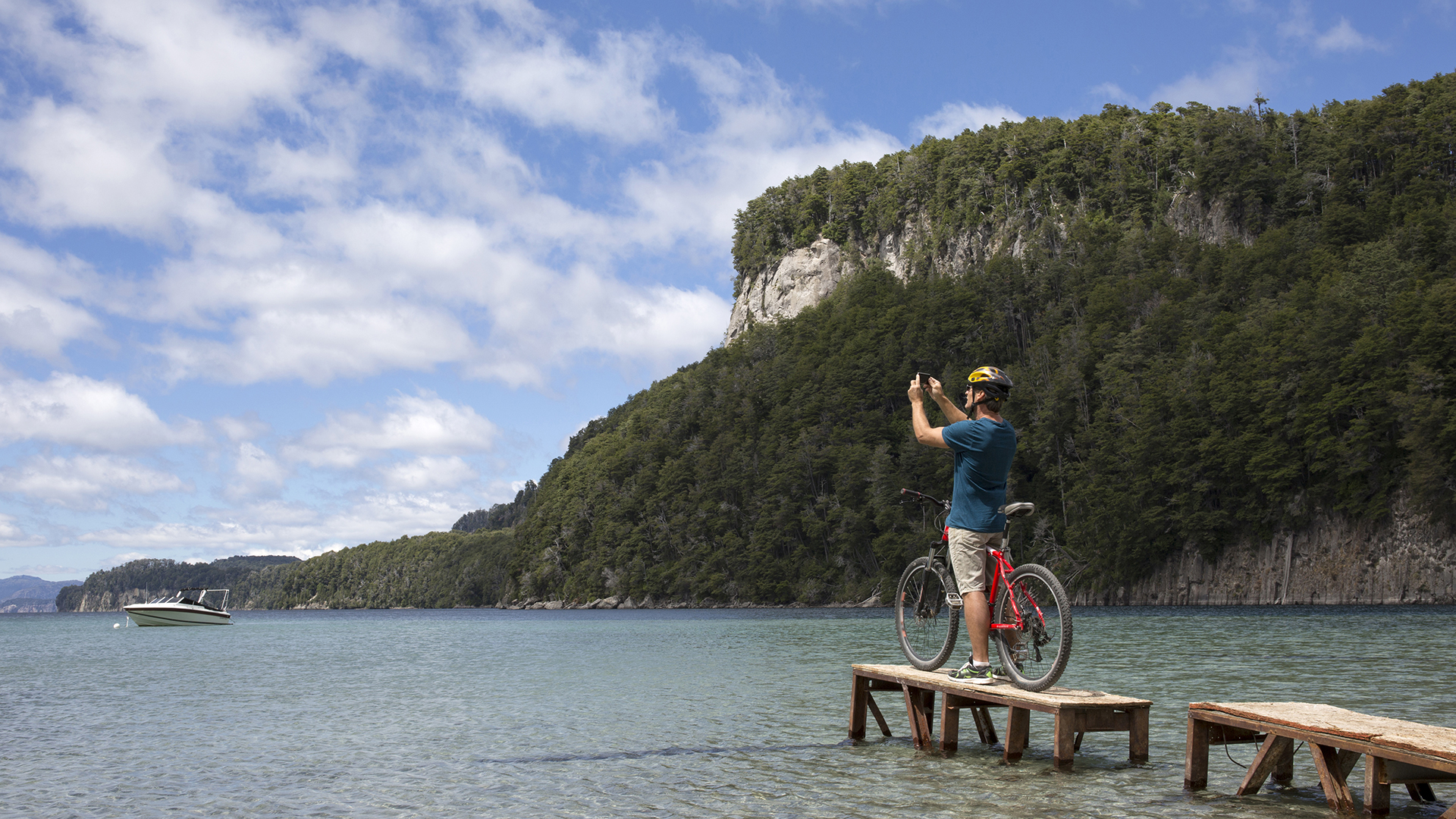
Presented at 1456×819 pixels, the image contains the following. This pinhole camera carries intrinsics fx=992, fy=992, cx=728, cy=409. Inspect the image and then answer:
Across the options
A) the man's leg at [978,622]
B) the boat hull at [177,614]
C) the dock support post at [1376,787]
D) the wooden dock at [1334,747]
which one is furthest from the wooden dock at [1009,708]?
the boat hull at [177,614]

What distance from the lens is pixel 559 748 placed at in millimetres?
11008

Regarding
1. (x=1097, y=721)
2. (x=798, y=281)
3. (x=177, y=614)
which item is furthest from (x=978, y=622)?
(x=798, y=281)

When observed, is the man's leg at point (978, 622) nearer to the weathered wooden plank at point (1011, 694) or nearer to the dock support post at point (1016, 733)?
the weathered wooden plank at point (1011, 694)

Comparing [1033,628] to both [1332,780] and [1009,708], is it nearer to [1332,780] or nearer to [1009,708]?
[1009,708]

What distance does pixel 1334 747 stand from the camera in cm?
620

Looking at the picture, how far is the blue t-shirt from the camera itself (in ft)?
27.2

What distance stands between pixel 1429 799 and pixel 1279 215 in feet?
361

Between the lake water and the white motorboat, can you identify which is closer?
the lake water

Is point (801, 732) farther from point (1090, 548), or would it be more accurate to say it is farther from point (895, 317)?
point (895, 317)

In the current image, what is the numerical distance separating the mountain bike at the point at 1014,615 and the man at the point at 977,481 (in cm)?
13

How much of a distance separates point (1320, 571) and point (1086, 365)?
3265 cm

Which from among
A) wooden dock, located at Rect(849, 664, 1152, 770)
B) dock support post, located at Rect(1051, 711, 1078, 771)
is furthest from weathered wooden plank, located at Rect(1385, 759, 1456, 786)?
dock support post, located at Rect(1051, 711, 1078, 771)

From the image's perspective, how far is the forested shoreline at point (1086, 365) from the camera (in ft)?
218

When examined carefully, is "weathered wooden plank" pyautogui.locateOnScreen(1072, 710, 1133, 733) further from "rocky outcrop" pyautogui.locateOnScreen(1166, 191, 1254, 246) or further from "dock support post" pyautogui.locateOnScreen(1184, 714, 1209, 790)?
"rocky outcrop" pyautogui.locateOnScreen(1166, 191, 1254, 246)
